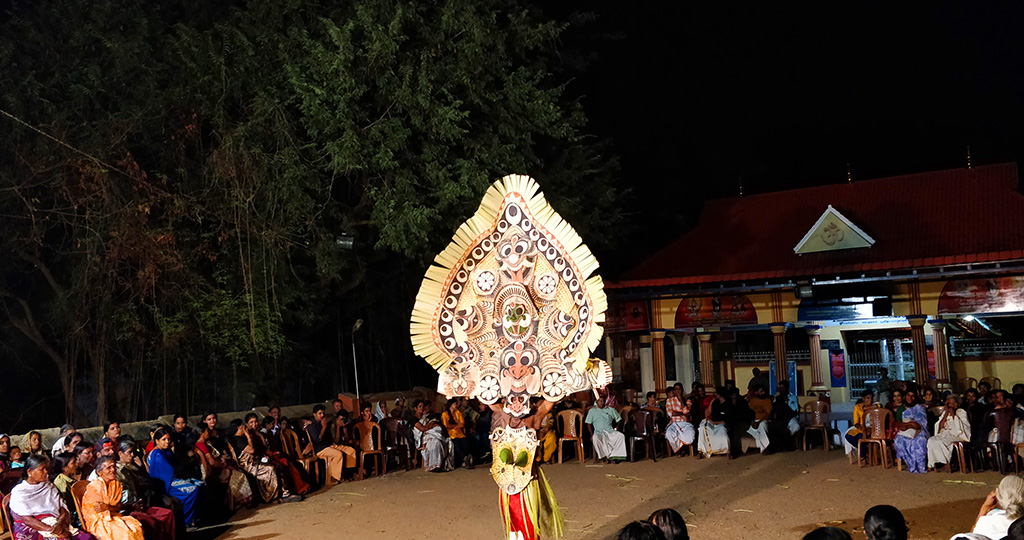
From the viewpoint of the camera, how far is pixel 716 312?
1702 centimetres

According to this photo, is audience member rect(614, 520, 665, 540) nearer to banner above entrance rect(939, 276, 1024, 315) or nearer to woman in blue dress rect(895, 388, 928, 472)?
woman in blue dress rect(895, 388, 928, 472)

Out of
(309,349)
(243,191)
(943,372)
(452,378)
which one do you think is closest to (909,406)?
(943,372)

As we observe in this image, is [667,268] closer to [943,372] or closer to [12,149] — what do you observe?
[943,372]

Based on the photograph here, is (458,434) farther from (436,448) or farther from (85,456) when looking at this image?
(85,456)

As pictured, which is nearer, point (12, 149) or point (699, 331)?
point (12, 149)

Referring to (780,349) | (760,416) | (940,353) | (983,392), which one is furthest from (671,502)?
(940,353)

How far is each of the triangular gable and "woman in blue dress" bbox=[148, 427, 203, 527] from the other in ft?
39.3

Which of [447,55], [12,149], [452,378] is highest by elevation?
[447,55]

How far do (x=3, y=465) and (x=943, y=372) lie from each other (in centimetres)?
1453

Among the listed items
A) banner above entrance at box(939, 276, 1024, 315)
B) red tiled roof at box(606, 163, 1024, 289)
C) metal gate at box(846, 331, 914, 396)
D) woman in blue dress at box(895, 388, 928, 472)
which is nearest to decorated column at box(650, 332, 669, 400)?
red tiled roof at box(606, 163, 1024, 289)

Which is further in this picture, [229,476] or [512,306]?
[229,476]

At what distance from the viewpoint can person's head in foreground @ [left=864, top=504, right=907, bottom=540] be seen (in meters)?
3.76

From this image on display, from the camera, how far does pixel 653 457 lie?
1259 cm

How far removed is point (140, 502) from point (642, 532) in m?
6.05
